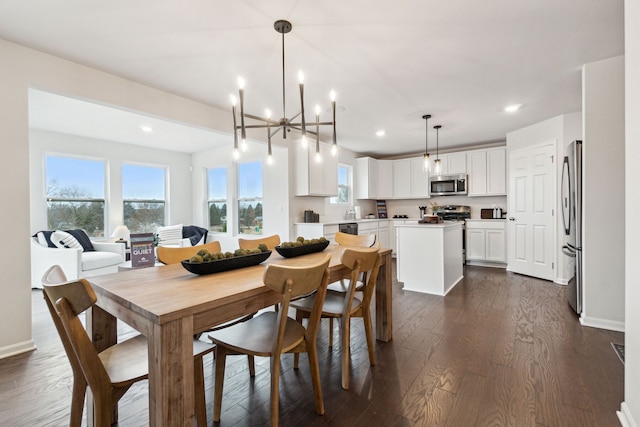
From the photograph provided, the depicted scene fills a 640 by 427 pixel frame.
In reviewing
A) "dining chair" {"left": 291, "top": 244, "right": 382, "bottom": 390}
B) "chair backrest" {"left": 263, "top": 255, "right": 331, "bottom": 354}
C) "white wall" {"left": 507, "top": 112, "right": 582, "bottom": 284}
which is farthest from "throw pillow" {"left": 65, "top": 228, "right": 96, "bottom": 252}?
"white wall" {"left": 507, "top": 112, "right": 582, "bottom": 284}

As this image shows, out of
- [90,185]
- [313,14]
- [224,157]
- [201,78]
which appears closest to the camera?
[313,14]

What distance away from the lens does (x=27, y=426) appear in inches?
60.7

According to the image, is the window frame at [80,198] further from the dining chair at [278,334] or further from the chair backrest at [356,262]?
the chair backrest at [356,262]

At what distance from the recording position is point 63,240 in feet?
13.8

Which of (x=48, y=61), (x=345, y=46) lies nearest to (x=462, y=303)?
(x=345, y=46)

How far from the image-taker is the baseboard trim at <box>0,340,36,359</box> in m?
2.27

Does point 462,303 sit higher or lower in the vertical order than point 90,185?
lower

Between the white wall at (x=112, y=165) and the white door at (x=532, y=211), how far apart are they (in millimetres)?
6428

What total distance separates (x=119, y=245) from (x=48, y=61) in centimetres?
316

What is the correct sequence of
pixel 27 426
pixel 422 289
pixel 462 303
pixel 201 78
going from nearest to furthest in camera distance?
pixel 27 426 → pixel 201 78 → pixel 462 303 → pixel 422 289

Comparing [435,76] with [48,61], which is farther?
[435,76]

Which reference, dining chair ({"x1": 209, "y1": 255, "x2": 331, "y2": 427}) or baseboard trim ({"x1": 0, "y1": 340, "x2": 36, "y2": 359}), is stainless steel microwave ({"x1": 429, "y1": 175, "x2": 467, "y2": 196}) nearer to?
dining chair ({"x1": 209, "y1": 255, "x2": 331, "y2": 427})

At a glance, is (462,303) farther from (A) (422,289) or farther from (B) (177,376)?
(B) (177,376)

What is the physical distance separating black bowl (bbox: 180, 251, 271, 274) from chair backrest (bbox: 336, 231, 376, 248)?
112cm
